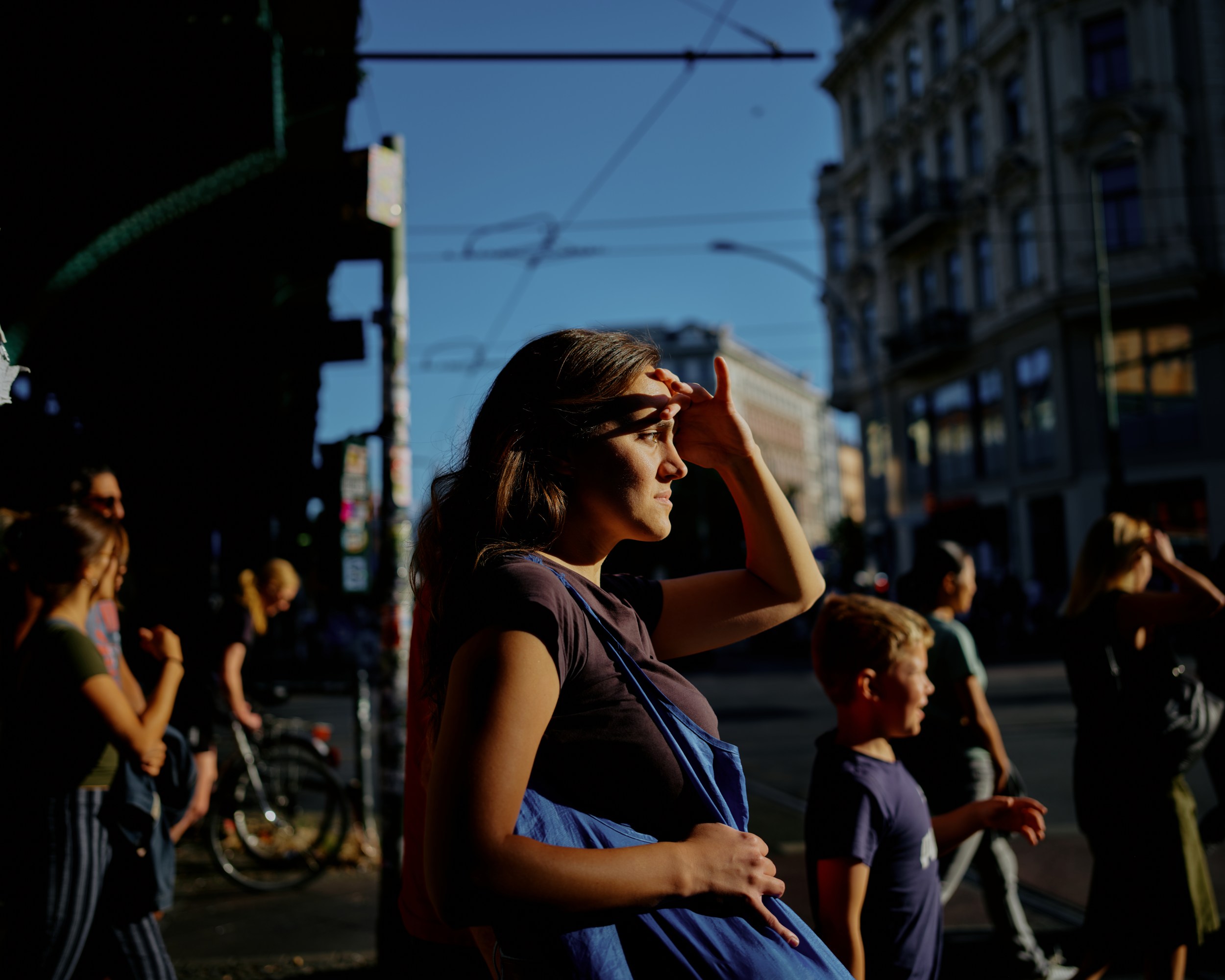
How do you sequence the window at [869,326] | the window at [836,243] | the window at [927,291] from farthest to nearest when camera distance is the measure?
the window at [836,243] < the window at [869,326] < the window at [927,291]

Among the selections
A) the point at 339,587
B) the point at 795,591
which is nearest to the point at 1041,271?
the point at 339,587

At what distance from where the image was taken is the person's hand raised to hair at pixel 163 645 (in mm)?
2865

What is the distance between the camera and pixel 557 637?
1334mm

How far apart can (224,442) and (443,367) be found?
1245 centimetres

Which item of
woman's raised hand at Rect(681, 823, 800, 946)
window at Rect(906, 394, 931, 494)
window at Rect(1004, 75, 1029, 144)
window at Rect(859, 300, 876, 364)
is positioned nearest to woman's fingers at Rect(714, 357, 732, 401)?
woman's raised hand at Rect(681, 823, 800, 946)

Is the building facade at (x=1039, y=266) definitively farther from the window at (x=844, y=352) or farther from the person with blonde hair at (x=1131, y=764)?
the person with blonde hair at (x=1131, y=764)

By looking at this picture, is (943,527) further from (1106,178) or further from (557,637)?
(557,637)

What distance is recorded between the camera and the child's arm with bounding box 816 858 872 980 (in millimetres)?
2211

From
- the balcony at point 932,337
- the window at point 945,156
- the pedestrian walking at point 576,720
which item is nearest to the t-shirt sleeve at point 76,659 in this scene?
the pedestrian walking at point 576,720

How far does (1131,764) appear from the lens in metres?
3.59

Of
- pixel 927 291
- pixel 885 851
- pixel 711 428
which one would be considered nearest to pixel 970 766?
pixel 885 851

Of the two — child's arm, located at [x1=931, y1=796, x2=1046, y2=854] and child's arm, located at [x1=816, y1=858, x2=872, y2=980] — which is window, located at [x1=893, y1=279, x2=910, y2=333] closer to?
child's arm, located at [x1=931, y1=796, x2=1046, y2=854]

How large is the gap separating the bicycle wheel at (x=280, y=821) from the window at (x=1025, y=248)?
24.9m

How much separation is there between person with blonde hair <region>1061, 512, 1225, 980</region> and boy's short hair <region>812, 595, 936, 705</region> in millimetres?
1306
